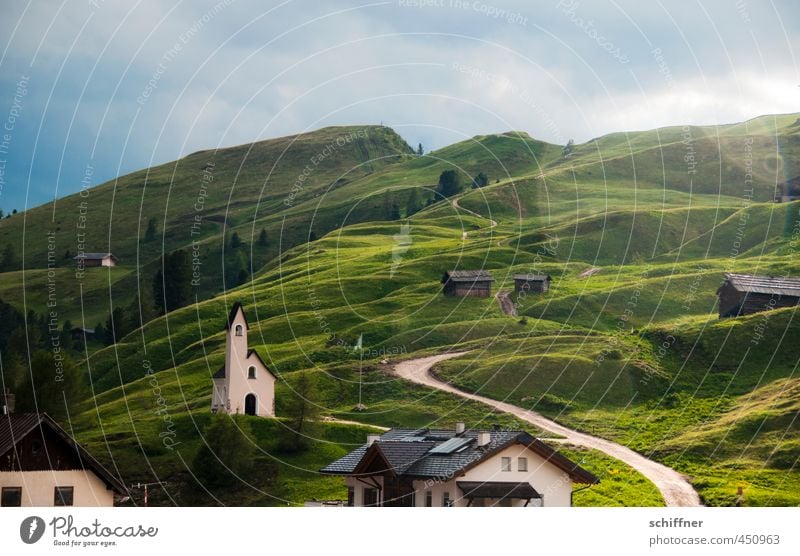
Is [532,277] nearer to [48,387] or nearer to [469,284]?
[469,284]

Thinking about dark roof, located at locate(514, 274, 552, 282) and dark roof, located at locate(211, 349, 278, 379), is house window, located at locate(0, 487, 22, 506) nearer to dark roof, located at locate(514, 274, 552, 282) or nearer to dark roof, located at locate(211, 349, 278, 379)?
dark roof, located at locate(211, 349, 278, 379)

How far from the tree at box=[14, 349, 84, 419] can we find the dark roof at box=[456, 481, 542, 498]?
31625 millimetres

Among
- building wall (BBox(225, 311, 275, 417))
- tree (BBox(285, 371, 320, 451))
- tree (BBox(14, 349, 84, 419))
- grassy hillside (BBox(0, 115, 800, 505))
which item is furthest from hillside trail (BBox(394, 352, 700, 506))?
tree (BBox(14, 349, 84, 419))

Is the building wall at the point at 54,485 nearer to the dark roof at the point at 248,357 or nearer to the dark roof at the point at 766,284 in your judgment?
the dark roof at the point at 248,357

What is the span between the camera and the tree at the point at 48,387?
69.4m

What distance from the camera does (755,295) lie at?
326 ft

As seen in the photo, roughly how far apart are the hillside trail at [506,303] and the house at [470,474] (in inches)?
2409

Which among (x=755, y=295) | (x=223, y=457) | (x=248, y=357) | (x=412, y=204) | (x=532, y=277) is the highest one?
(x=412, y=204)

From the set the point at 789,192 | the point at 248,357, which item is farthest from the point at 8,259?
the point at 789,192

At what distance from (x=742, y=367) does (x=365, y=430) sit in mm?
Answer: 28486

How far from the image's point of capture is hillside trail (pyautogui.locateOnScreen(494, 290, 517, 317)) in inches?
4260
